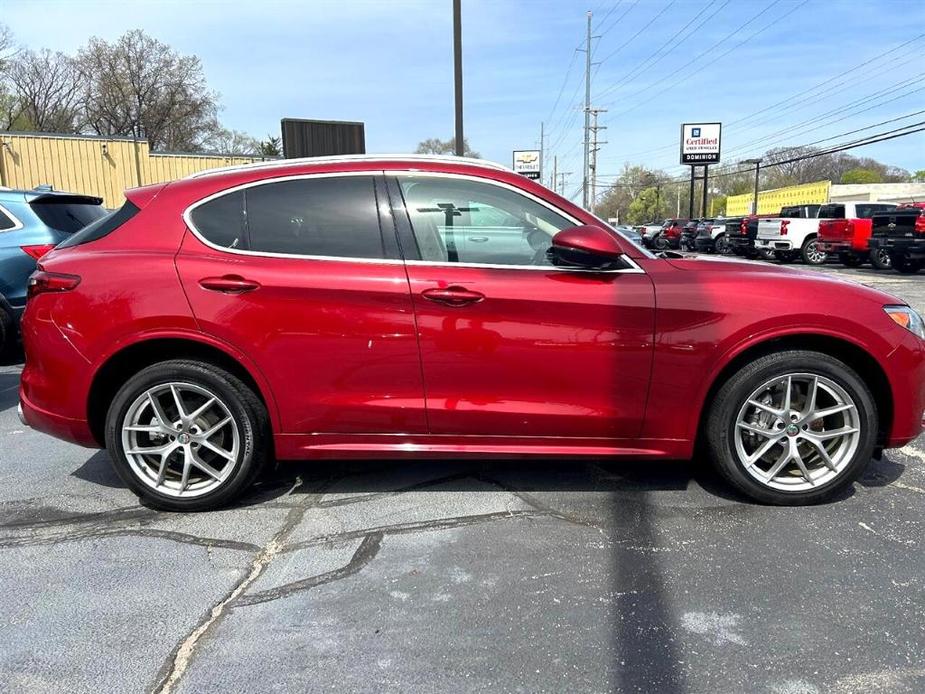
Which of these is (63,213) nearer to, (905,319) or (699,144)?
(905,319)

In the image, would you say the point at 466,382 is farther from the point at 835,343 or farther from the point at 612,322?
the point at 835,343

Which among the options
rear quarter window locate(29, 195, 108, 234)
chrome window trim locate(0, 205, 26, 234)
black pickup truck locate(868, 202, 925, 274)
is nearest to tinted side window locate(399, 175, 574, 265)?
rear quarter window locate(29, 195, 108, 234)

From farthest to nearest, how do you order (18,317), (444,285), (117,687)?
(18,317) < (444,285) < (117,687)

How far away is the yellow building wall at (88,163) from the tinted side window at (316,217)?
2293cm

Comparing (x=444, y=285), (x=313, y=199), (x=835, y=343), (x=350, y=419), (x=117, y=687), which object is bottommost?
(x=117, y=687)

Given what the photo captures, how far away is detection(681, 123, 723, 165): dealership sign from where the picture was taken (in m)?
54.0

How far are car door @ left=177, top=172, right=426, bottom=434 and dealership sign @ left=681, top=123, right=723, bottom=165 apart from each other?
56.0 metres

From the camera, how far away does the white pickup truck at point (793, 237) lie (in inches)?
839

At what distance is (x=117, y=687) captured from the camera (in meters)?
2.26

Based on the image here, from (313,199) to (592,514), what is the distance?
2.14 metres

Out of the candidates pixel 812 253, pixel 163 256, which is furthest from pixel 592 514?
pixel 812 253

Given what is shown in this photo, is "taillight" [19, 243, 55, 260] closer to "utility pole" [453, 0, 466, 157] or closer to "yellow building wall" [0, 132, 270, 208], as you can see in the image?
"utility pole" [453, 0, 466, 157]

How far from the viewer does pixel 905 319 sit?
11.3 feet

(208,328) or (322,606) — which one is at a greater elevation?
(208,328)
